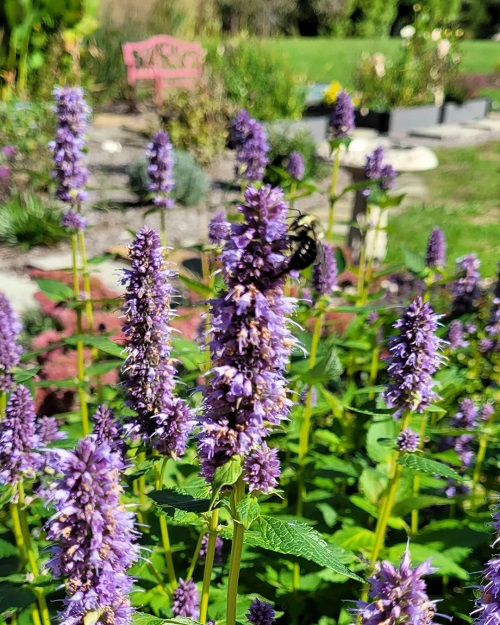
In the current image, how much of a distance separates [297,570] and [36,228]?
647 centimetres

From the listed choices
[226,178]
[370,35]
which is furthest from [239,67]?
[370,35]

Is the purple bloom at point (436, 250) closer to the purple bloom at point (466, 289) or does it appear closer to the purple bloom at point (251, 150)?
the purple bloom at point (466, 289)

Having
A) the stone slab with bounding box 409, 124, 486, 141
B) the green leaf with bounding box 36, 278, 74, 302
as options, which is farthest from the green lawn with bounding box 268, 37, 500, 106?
the green leaf with bounding box 36, 278, 74, 302

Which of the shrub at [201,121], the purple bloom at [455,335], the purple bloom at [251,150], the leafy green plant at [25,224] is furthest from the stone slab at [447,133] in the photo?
the purple bloom at [455,335]

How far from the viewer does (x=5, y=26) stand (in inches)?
581

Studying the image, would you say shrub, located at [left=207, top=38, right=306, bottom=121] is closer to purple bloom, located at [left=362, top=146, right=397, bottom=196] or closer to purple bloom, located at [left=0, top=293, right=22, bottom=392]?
purple bloom, located at [left=362, top=146, right=397, bottom=196]

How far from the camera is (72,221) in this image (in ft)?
11.1

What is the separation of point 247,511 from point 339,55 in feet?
96.0

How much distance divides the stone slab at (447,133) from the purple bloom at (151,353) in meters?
13.8

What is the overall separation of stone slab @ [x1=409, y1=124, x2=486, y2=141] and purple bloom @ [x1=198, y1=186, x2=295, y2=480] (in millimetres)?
14173

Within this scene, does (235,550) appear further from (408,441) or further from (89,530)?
(408,441)

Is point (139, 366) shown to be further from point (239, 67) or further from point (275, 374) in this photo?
point (239, 67)

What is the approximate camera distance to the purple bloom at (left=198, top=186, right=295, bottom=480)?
1.30m

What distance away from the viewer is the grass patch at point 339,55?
2450 centimetres
